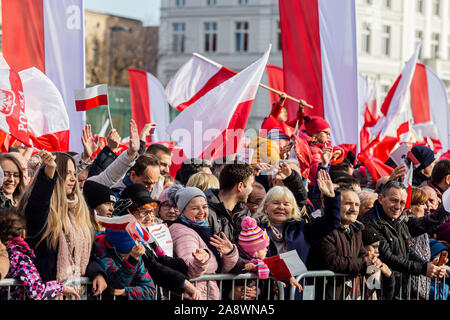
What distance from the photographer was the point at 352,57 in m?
11.0

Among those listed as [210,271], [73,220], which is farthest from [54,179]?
[210,271]

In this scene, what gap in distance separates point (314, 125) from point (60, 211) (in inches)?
168

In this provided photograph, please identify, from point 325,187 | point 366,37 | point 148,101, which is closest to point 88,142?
point 325,187

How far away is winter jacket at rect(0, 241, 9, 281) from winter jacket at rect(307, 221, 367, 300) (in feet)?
7.99

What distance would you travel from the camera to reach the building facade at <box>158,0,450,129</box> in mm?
59688

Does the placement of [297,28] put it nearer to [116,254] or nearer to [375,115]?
[375,115]

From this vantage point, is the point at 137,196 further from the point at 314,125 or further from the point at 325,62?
the point at 325,62

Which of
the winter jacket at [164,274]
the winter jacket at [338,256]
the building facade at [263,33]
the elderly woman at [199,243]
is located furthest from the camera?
the building facade at [263,33]

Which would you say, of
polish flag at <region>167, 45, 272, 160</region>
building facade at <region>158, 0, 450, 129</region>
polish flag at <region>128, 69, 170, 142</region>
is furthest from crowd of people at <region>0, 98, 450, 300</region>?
building facade at <region>158, 0, 450, 129</region>

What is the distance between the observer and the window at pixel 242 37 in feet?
199

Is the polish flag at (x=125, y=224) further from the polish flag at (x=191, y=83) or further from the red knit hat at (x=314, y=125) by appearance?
the polish flag at (x=191, y=83)

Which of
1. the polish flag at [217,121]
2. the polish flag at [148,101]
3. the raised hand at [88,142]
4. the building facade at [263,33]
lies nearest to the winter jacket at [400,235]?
the polish flag at [217,121]

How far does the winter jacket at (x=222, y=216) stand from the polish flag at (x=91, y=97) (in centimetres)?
210

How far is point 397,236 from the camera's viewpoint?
301 inches
